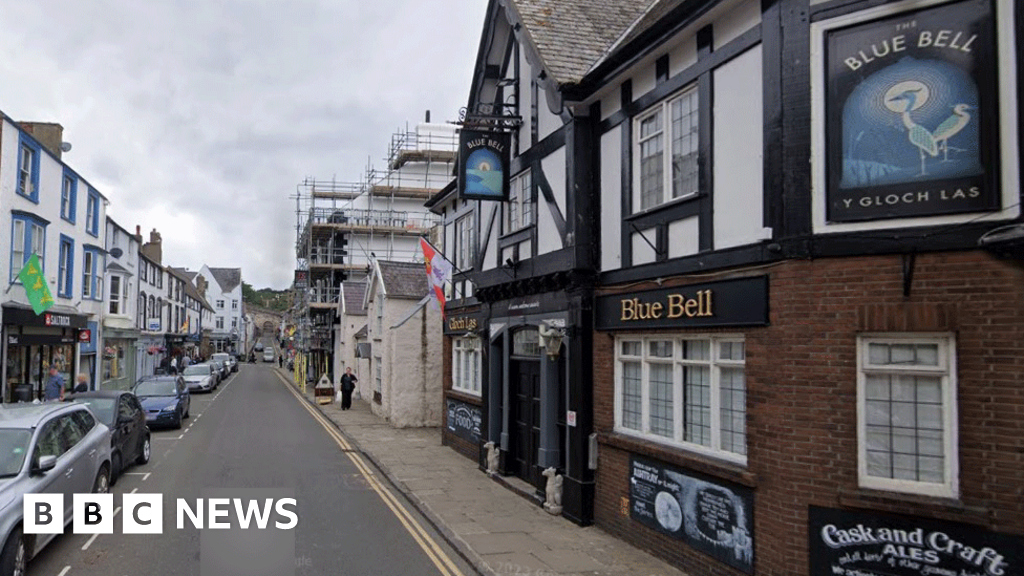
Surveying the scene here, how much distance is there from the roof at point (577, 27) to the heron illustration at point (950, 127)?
18.4ft

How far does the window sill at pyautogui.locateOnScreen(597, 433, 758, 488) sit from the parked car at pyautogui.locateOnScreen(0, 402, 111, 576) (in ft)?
22.9

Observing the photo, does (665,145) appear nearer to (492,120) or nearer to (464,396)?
(492,120)

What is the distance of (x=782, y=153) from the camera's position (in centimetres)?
724

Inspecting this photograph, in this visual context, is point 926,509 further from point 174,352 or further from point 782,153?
point 174,352

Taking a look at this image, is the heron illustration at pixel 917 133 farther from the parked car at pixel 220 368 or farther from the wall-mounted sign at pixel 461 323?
the parked car at pixel 220 368

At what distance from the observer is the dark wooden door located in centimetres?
1323

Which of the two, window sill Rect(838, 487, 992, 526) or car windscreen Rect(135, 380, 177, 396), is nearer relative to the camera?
window sill Rect(838, 487, 992, 526)

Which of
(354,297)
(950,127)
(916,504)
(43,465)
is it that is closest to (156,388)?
(354,297)

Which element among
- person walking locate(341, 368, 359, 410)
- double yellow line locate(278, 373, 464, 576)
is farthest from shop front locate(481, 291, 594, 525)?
person walking locate(341, 368, 359, 410)

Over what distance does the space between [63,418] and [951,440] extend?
10866 mm

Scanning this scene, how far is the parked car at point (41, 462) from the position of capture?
7.58m

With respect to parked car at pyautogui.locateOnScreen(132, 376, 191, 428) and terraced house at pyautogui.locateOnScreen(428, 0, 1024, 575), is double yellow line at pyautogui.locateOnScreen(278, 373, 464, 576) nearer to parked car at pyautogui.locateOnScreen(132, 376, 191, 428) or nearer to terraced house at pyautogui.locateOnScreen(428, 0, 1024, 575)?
terraced house at pyautogui.locateOnScreen(428, 0, 1024, 575)

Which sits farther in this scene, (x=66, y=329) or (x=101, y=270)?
(x=101, y=270)

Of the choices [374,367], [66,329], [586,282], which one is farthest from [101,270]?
[586,282]
